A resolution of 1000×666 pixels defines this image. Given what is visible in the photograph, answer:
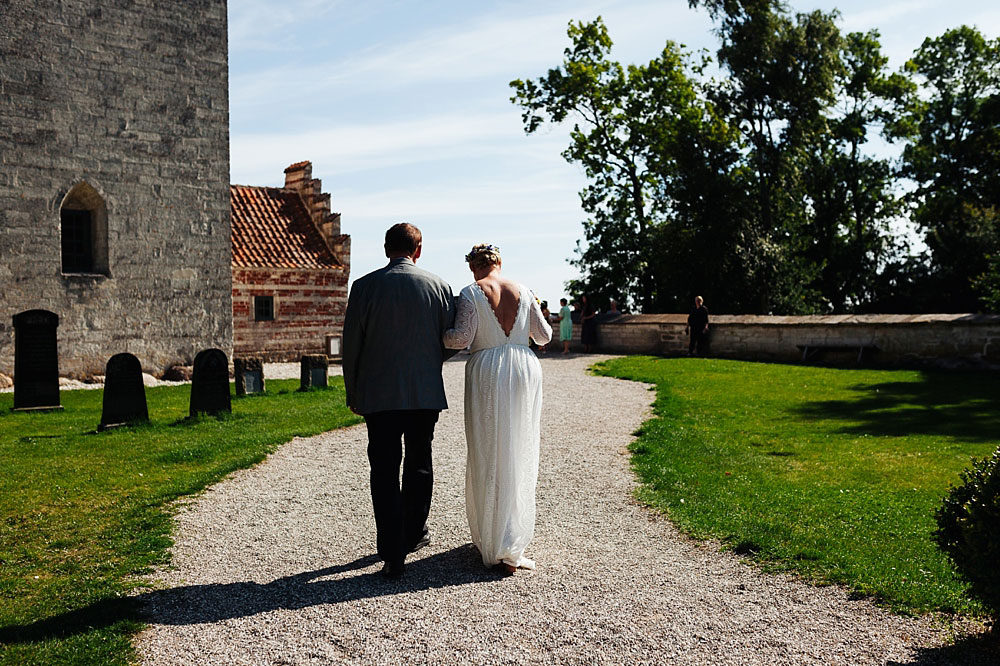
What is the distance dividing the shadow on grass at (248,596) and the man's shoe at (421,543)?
195mm

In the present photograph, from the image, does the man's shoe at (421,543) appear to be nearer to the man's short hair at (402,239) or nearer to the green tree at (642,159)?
the man's short hair at (402,239)

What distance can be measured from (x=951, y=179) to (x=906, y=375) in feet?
79.0

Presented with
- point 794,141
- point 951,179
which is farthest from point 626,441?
point 951,179

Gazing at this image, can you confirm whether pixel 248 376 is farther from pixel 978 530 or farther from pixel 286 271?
pixel 978 530

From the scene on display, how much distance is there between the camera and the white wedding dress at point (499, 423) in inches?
226

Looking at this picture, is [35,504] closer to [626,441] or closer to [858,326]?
[626,441]

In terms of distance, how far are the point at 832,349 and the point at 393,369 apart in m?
18.3

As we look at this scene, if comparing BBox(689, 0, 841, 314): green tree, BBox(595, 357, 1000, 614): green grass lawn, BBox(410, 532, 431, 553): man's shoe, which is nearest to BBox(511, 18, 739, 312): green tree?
BBox(689, 0, 841, 314): green tree

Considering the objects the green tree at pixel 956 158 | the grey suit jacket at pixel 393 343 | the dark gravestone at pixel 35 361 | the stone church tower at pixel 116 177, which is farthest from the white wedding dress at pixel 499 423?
the green tree at pixel 956 158

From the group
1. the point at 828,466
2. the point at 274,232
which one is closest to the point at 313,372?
the point at 828,466

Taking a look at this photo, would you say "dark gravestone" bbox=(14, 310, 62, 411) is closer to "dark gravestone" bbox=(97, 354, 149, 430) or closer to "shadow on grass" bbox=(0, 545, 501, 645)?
"dark gravestone" bbox=(97, 354, 149, 430)

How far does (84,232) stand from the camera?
2061cm

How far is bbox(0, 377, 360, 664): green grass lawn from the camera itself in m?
4.82

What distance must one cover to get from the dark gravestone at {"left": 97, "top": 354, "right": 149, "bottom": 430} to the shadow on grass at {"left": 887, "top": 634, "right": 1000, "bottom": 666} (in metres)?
10.8
